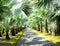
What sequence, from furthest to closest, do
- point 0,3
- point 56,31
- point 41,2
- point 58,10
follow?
point 56,31
point 58,10
point 0,3
point 41,2

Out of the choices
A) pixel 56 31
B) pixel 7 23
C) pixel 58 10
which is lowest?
pixel 56 31

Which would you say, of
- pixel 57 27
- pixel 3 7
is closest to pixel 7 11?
pixel 3 7

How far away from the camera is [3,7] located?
1720 cm

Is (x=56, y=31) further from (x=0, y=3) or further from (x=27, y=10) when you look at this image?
(x=0, y=3)

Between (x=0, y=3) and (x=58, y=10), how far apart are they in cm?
617

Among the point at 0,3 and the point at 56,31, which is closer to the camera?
the point at 0,3

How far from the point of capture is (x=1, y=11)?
17.2 metres

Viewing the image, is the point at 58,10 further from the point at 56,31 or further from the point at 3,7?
the point at 56,31

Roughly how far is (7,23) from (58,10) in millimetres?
10821

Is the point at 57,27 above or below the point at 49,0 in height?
below

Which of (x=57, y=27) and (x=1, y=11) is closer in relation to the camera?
(x=1, y=11)

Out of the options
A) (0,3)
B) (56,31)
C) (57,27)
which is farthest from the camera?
(56,31)

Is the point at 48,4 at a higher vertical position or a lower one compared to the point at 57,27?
higher

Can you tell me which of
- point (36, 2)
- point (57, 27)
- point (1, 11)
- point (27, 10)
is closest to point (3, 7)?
point (1, 11)
